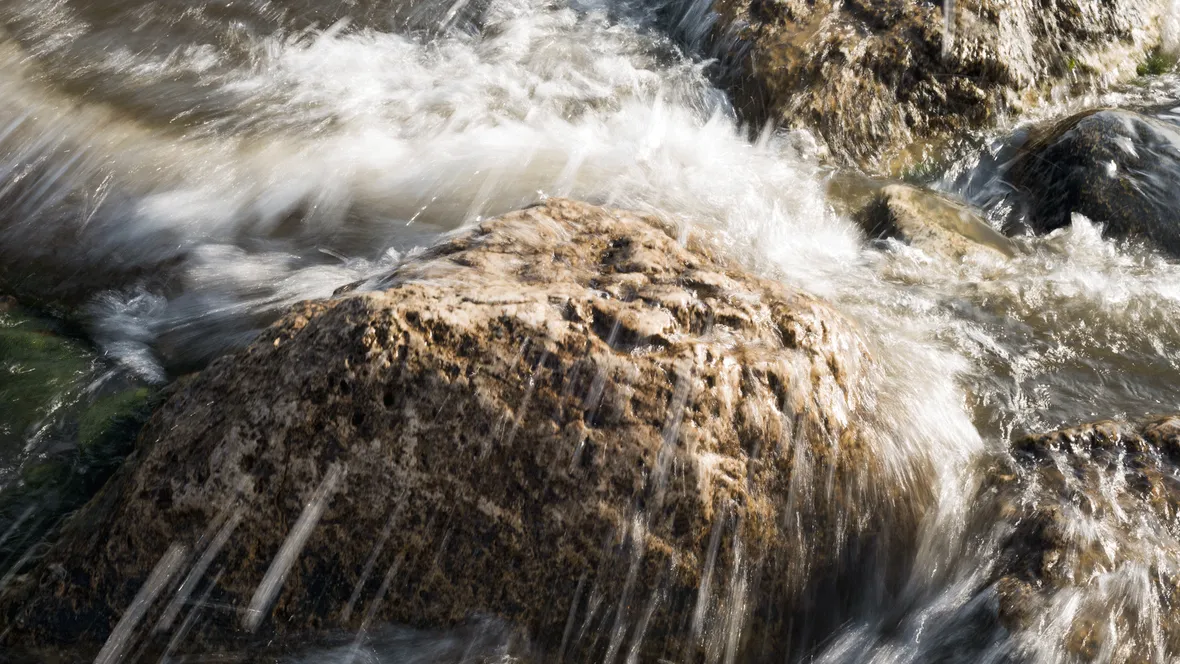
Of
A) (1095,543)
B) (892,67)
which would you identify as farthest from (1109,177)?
(1095,543)

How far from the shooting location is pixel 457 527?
2.92 metres

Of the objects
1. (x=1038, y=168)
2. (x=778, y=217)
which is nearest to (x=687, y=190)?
(x=778, y=217)

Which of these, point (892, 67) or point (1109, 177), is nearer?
point (1109, 177)

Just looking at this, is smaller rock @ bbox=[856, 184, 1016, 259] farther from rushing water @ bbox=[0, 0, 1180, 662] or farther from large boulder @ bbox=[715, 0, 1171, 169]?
large boulder @ bbox=[715, 0, 1171, 169]

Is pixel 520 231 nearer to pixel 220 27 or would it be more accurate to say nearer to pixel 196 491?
pixel 196 491

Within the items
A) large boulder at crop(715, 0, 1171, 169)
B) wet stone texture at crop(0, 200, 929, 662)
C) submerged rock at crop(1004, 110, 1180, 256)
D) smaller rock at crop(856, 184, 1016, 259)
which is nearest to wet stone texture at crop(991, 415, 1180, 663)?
wet stone texture at crop(0, 200, 929, 662)

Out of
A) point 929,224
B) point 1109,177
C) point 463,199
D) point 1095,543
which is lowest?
point 463,199

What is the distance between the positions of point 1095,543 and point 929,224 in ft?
8.30

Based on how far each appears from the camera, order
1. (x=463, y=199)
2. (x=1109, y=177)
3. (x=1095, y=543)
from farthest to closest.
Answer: (x=1109, y=177)
(x=463, y=199)
(x=1095, y=543)

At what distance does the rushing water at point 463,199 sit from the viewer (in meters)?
3.84

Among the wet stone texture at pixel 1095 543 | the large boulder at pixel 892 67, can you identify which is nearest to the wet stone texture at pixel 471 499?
the wet stone texture at pixel 1095 543

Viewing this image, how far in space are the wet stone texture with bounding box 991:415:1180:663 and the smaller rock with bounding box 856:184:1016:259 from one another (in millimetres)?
1693

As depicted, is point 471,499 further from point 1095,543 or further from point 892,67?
point 892,67

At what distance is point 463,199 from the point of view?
17.6 ft
